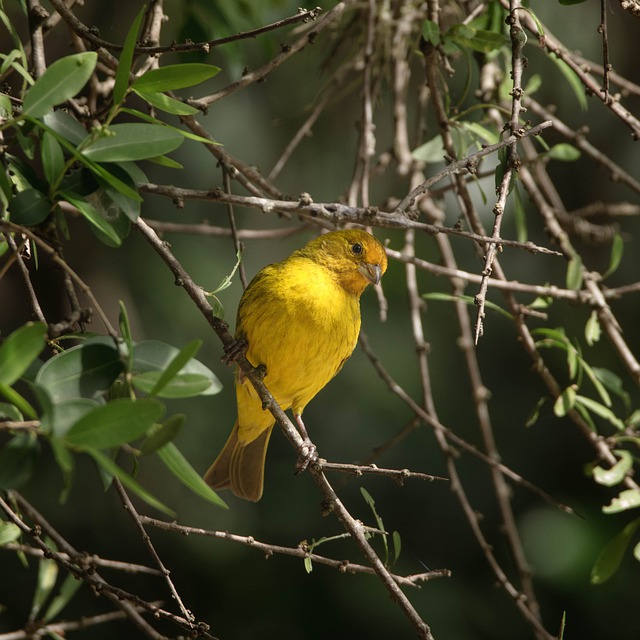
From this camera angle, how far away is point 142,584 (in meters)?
5.58

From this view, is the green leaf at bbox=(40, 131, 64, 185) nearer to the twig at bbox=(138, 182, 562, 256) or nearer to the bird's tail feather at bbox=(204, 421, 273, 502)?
the twig at bbox=(138, 182, 562, 256)

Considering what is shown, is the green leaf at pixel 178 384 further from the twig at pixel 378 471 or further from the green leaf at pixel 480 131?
the green leaf at pixel 480 131

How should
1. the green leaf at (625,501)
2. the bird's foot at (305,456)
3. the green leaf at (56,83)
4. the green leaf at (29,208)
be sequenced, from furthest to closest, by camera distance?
Answer: the green leaf at (625,501) → the bird's foot at (305,456) → the green leaf at (29,208) → the green leaf at (56,83)

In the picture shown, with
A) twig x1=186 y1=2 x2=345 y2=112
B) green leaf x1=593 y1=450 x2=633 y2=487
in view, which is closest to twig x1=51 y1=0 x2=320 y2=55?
twig x1=186 y1=2 x2=345 y2=112

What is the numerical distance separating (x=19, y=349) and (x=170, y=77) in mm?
820

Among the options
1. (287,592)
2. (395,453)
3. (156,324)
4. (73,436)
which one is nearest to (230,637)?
(287,592)

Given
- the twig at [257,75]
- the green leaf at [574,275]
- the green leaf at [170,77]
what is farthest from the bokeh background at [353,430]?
the green leaf at [170,77]

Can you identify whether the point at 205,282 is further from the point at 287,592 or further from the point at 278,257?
the point at 287,592

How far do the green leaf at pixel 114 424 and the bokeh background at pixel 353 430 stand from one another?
3.82m

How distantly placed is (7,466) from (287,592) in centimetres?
420

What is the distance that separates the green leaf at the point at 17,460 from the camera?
1.71 metres

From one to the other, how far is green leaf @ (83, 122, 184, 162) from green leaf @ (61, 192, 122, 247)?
0.35 ft

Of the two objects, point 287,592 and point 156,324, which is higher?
point 156,324

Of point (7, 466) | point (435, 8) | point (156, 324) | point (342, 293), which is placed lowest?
point (156, 324)
